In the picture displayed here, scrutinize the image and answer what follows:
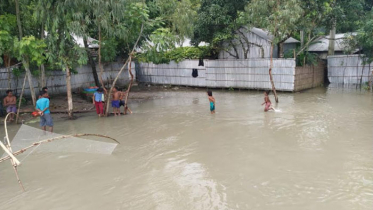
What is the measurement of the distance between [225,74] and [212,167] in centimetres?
1103

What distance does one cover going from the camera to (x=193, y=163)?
6.30 meters

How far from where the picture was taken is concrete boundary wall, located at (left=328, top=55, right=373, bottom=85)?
49.5ft

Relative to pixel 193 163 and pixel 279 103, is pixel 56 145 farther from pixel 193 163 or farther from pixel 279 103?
pixel 279 103

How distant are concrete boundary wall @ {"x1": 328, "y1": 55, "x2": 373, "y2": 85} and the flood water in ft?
18.0

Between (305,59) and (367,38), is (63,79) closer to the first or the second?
(305,59)

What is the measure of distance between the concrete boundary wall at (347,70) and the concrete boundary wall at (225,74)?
3433 millimetres

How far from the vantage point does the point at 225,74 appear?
1656 centimetres

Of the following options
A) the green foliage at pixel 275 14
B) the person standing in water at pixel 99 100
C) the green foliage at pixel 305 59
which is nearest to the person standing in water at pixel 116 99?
the person standing in water at pixel 99 100

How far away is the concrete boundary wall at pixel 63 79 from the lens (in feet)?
44.8

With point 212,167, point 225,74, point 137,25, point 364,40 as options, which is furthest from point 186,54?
point 212,167

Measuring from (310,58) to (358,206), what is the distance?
12217 millimetres

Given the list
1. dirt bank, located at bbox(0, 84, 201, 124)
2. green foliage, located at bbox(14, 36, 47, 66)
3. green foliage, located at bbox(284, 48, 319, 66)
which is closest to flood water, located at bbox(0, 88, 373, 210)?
dirt bank, located at bbox(0, 84, 201, 124)

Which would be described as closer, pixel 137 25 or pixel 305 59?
pixel 137 25

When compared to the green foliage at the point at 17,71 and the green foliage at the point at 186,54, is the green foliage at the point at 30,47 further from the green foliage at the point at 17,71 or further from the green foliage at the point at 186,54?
the green foliage at the point at 186,54
